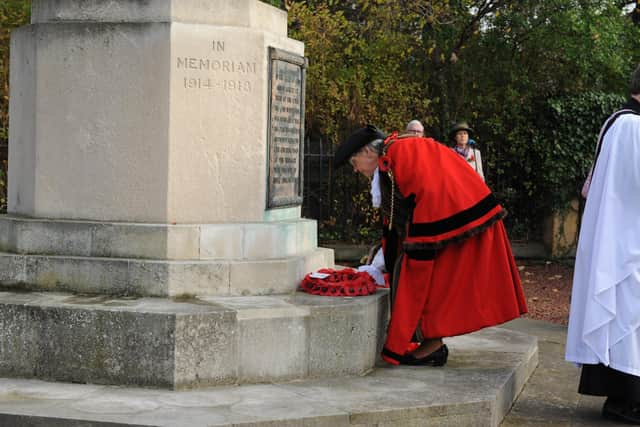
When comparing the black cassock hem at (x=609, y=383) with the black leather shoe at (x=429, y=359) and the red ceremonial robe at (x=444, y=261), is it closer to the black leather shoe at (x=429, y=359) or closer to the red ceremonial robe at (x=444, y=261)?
the red ceremonial robe at (x=444, y=261)

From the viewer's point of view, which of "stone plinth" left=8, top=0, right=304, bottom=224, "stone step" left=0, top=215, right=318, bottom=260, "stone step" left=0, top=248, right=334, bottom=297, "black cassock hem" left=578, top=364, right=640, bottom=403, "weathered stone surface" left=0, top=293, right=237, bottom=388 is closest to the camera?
"weathered stone surface" left=0, top=293, right=237, bottom=388

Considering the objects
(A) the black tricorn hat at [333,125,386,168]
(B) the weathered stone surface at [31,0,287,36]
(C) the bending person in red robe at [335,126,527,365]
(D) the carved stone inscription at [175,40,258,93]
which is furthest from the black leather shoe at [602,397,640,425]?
(B) the weathered stone surface at [31,0,287,36]

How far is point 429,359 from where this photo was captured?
21.4 ft

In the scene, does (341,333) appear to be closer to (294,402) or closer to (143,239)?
(294,402)

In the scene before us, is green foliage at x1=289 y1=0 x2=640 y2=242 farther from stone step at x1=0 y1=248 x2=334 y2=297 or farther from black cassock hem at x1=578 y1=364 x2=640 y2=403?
black cassock hem at x1=578 y1=364 x2=640 y2=403

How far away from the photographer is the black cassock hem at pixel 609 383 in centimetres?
573

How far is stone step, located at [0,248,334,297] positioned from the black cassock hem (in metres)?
1.92

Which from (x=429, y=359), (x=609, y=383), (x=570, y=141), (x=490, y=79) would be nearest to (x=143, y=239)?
(x=429, y=359)

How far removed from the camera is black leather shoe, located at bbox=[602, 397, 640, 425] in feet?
19.0

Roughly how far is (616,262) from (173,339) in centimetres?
254

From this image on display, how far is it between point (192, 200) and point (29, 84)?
137 cm

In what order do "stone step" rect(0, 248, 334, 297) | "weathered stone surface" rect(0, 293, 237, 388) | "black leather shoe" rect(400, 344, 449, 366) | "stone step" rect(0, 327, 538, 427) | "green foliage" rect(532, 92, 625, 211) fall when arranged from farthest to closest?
"green foliage" rect(532, 92, 625, 211) → "black leather shoe" rect(400, 344, 449, 366) → "stone step" rect(0, 248, 334, 297) → "weathered stone surface" rect(0, 293, 237, 388) → "stone step" rect(0, 327, 538, 427)

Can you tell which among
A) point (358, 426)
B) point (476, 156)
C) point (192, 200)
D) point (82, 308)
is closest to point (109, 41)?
point (192, 200)

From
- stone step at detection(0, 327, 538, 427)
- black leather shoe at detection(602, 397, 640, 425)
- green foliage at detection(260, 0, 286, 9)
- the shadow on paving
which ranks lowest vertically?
the shadow on paving
